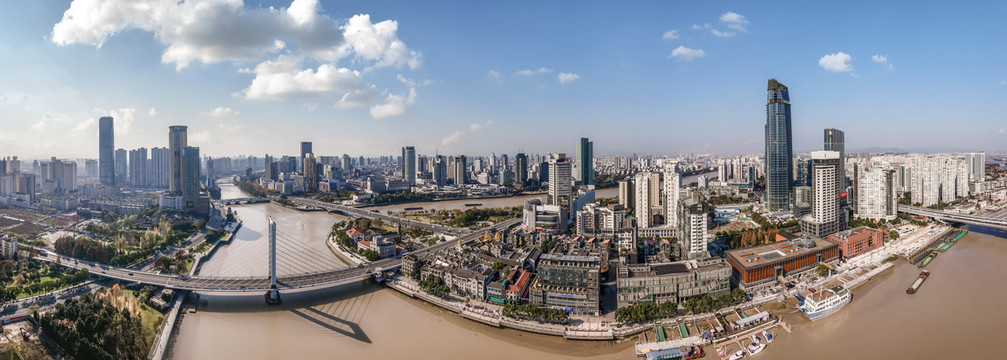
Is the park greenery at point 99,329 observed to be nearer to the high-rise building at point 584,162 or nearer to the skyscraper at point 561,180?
the skyscraper at point 561,180

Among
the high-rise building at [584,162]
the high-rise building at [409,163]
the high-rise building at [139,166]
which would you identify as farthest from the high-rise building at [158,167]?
the high-rise building at [584,162]

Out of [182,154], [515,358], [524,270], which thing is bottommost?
[515,358]

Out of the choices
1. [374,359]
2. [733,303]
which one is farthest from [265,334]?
[733,303]

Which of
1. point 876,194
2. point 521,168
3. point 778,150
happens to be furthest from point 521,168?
point 876,194

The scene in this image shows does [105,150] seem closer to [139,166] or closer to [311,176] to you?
[139,166]

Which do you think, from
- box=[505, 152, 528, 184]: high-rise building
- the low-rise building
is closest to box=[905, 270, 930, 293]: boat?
the low-rise building

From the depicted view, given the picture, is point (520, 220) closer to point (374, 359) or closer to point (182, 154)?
point (374, 359)
